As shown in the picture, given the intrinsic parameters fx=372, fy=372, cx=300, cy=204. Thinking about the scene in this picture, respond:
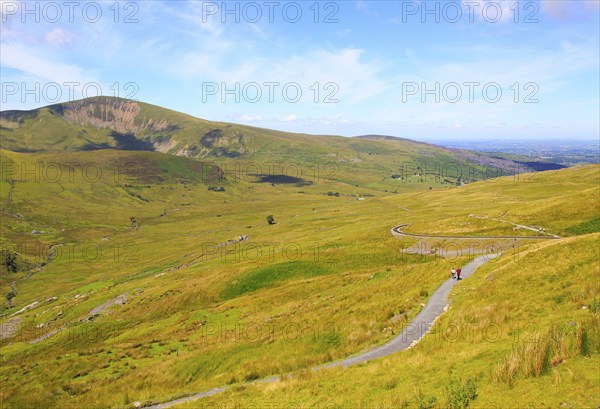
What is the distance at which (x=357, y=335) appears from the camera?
28922 mm

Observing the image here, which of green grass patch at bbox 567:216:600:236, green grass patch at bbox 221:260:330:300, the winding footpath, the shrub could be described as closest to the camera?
the shrub

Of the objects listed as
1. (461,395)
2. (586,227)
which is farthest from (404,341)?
(586,227)

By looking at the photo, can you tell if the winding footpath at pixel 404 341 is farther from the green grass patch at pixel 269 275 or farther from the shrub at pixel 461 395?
the green grass patch at pixel 269 275

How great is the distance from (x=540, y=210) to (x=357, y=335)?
2765 inches

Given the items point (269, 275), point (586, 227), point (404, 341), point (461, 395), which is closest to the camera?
point (461, 395)

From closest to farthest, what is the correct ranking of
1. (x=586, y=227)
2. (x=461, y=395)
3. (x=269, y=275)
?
1. (x=461, y=395)
2. (x=586, y=227)
3. (x=269, y=275)

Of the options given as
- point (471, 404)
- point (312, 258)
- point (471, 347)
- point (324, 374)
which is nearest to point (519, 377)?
point (471, 404)

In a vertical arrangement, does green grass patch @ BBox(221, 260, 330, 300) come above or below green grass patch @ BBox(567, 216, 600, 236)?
below

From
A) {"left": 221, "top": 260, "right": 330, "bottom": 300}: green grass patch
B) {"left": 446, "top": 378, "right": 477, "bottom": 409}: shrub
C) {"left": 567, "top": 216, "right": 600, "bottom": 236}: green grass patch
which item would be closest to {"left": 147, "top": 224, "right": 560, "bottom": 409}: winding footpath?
{"left": 446, "top": 378, "right": 477, "bottom": 409}: shrub

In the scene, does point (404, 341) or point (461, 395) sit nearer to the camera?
point (461, 395)

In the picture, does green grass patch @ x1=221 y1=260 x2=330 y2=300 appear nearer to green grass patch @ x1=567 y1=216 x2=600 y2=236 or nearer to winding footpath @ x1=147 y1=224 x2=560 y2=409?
winding footpath @ x1=147 y1=224 x2=560 y2=409

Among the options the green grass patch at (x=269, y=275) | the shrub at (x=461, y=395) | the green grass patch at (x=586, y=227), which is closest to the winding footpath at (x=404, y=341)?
the shrub at (x=461, y=395)

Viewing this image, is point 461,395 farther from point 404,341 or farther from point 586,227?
point 586,227

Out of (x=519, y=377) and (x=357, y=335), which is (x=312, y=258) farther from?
(x=519, y=377)
